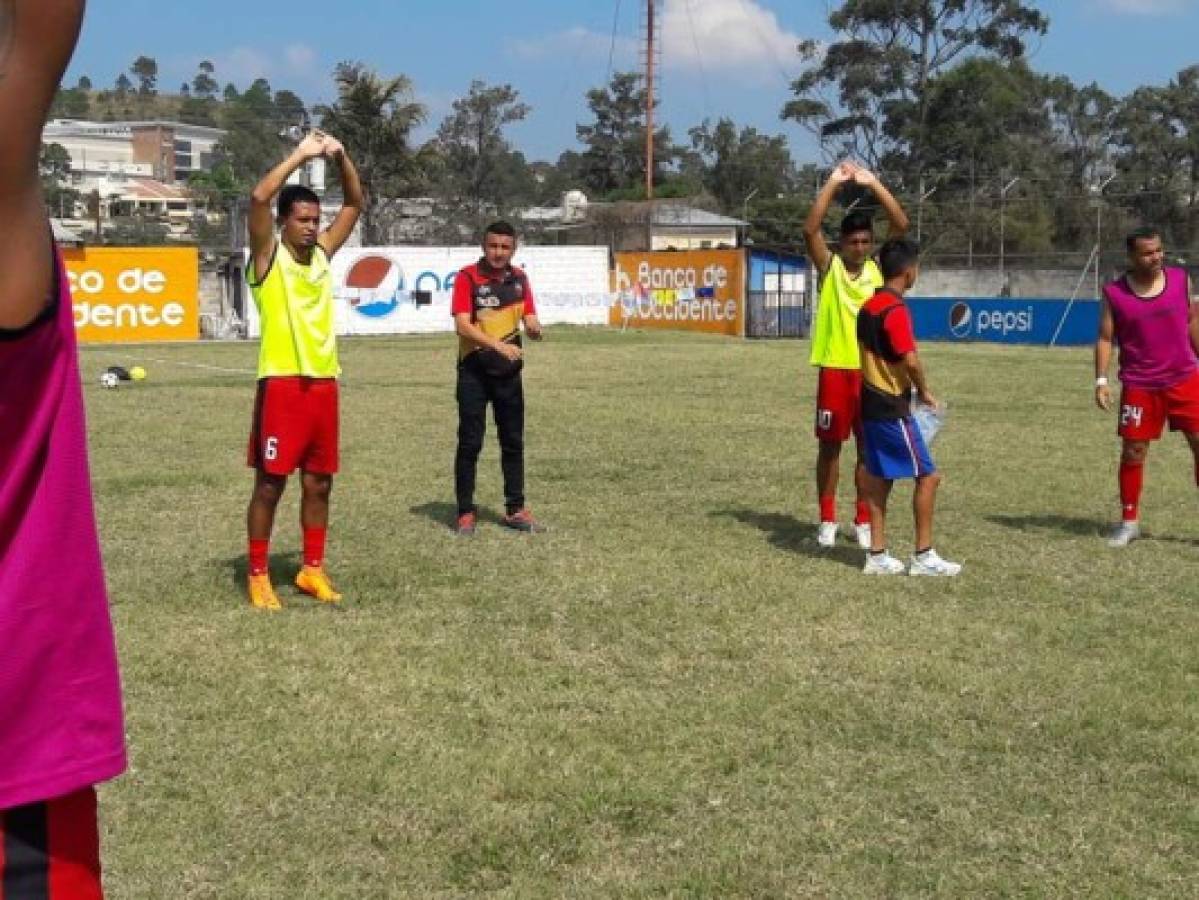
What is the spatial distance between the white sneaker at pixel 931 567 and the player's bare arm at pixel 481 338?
8.95ft

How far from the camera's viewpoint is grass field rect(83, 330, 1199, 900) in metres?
4.00

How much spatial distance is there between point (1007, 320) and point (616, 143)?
Result: 58.2 metres

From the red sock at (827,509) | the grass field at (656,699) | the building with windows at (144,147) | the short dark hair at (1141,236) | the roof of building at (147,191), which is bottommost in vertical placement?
the grass field at (656,699)

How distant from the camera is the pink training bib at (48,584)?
186cm

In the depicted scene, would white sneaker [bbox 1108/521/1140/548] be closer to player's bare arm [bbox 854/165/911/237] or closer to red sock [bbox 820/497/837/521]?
red sock [bbox 820/497/837/521]

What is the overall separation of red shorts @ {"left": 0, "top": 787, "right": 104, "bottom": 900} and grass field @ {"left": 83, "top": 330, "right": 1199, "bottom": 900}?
190 cm

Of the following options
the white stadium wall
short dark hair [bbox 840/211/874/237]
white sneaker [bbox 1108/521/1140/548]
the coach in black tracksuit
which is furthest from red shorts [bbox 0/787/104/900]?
the white stadium wall

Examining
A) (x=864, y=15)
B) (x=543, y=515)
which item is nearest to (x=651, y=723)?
(x=543, y=515)

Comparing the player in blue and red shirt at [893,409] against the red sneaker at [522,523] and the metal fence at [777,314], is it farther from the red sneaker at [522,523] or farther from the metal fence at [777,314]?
the metal fence at [777,314]

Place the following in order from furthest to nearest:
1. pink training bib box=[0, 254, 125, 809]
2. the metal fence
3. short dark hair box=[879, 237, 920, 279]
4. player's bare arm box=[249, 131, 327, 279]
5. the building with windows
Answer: the building with windows, the metal fence, short dark hair box=[879, 237, 920, 279], player's bare arm box=[249, 131, 327, 279], pink training bib box=[0, 254, 125, 809]

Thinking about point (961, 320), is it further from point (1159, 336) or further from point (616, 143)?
point (616, 143)

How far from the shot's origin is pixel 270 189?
256 inches

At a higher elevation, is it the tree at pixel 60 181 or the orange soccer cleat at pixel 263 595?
the tree at pixel 60 181

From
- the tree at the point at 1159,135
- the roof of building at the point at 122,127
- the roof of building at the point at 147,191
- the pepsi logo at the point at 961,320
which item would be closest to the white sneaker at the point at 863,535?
the pepsi logo at the point at 961,320
